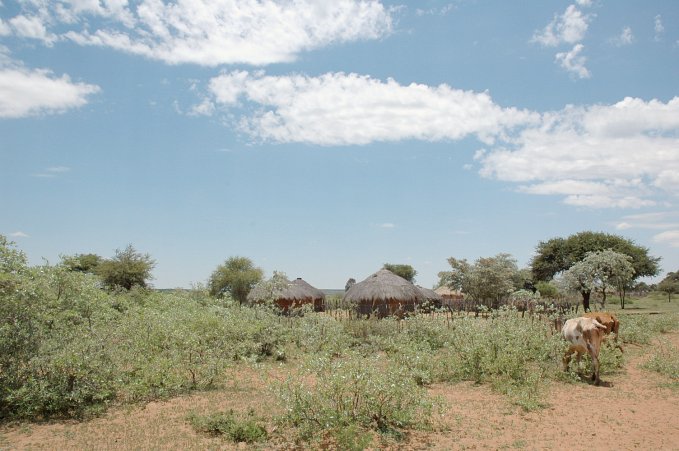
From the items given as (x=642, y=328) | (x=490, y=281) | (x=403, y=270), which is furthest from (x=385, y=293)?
(x=403, y=270)

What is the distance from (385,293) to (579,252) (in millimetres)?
21900

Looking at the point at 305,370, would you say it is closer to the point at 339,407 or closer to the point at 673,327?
the point at 339,407

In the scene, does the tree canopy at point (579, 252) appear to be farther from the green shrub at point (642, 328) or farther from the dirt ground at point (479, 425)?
the dirt ground at point (479, 425)

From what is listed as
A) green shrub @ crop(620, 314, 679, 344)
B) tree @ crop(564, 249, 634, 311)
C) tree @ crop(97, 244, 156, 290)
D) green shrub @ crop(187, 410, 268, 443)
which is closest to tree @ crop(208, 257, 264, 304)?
tree @ crop(97, 244, 156, 290)

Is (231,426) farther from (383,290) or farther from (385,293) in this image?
(383,290)

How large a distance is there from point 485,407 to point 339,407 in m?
2.86

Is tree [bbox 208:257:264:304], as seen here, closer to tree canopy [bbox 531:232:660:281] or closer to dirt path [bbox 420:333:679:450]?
tree canopy [bbox 531:232:660:281]

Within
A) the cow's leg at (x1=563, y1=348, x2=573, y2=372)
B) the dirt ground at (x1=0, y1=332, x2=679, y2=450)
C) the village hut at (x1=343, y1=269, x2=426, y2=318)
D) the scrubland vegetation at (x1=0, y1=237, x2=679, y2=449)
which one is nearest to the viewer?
the dirt ground at (x1=0, y1=332, x2=679, y2=450)

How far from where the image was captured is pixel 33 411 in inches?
292

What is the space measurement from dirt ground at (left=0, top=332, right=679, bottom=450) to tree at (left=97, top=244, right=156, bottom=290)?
69.1ft

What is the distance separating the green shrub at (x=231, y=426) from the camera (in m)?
6.33

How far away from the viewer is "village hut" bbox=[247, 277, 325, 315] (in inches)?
960

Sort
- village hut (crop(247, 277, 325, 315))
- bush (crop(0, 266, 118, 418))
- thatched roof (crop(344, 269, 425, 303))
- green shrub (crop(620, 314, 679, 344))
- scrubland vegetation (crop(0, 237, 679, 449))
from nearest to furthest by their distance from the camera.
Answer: scrubland vegetation (crop(0, 237, 679, 449)) → bush (crop(0, 266, 118, 418)) → green shrub (crop(620, 314, 679, 344)) → thatched roof (crop(344, 269, 425, 303)) → village hut (crop(247, 277, 325, 315))

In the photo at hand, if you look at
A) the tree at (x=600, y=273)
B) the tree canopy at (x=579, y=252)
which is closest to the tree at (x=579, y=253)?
the tree canopy at (x=579, y=252)
